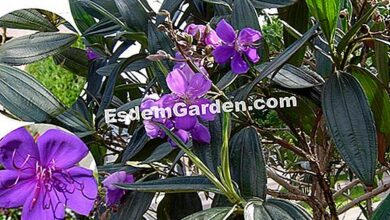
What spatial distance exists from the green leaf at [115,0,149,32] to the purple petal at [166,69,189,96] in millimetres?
137

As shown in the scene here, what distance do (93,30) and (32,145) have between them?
300 millimetres

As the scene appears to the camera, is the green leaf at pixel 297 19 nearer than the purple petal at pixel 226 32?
No

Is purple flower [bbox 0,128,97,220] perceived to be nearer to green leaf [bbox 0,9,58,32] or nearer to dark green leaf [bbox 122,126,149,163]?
dark green leaf [bbox 122,126,149,163]

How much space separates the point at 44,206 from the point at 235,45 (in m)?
0.24

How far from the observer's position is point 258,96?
668 millimetres

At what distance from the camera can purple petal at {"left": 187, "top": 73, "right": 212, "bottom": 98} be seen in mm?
488

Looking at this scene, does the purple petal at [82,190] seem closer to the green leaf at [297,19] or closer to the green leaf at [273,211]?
the green leaf at [273,211]

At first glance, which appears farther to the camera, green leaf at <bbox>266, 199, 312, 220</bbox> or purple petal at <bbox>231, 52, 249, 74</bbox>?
purple petal at <bbox>231, 52, 249, 74</bbox>

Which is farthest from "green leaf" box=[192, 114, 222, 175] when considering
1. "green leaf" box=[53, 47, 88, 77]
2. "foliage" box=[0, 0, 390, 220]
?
"green leaf" box=[53, 47, 88, 77]

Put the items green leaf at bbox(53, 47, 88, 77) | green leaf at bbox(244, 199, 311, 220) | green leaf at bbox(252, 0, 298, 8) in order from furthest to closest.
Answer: green leaf at bbox(53, 47, 88, 77) < green leaf at bbox(252, 0, 298, 8) < green leaf at bbox(244, 199, 311, 220)

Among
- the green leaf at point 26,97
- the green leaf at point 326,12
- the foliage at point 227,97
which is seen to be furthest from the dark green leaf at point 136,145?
the green leaf at point 326,12

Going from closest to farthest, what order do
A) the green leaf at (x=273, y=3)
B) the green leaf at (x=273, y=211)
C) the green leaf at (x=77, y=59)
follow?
1. the green leaf at (x=273, y=211)
2. the green leaf at (x=273, y=3)
3. the green leaf at (x=77, y=59)

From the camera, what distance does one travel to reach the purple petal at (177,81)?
0.49 m

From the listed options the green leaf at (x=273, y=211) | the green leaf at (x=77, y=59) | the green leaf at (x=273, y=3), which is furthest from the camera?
the green leaf at (x=77, y=59)
